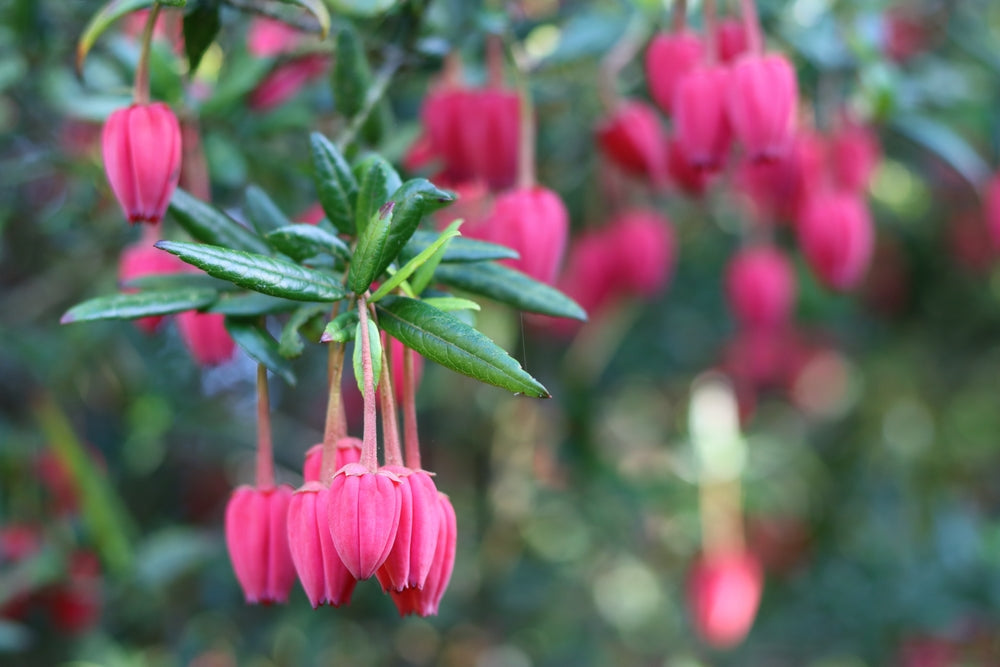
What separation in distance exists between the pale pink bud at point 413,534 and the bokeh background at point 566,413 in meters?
0.53

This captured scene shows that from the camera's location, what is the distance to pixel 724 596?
1971mm

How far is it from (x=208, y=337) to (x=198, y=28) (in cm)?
30

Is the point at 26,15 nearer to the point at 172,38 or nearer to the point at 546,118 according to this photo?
the point at 172,38

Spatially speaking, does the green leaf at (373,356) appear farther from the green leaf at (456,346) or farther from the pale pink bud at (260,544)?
the pale pink bud at (260,544)

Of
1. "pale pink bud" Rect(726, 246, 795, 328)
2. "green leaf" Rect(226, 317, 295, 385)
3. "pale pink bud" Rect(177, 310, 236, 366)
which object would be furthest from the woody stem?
"pale pink bud" Rect(726, 246, 795, 328)

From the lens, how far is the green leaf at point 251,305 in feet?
2.64

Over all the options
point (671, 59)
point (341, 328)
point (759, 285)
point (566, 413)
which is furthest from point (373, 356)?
point (566, 413)

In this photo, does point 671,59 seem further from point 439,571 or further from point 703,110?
point 439,571

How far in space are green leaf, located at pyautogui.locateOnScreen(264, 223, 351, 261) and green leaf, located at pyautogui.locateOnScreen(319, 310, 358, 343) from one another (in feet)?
0.27

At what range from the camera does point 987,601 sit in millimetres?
2010

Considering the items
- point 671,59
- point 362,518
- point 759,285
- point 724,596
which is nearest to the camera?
point 362,518

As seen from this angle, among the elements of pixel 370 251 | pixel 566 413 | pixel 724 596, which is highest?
pixel 370 251

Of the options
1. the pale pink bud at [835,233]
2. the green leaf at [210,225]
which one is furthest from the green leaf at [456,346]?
the pale pink bud at [835,233]

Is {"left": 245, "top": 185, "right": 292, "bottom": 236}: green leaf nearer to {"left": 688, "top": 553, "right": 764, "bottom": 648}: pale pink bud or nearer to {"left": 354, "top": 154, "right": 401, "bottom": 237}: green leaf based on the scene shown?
{"left": 354, "top": 154, "right": 401, "bottom": 237}: green leaf
